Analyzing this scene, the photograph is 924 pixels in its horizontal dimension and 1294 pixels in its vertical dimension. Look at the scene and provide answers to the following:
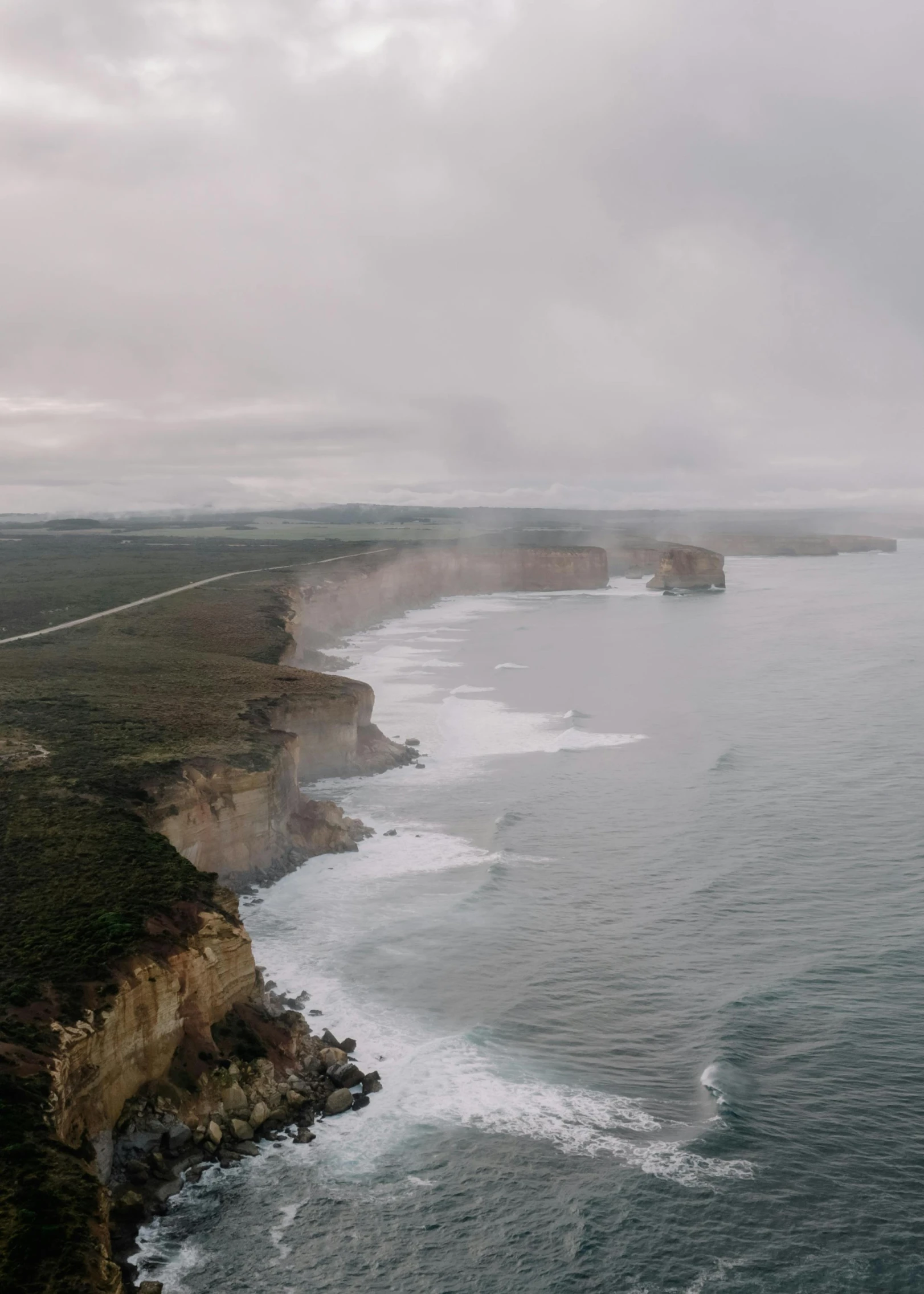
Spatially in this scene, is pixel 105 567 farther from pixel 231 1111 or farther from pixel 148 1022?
pixel 231 1111

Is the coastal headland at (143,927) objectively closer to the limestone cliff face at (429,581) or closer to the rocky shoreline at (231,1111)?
the rocky shoreline at (231,1111)

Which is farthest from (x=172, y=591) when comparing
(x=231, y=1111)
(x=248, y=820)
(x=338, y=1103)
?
(x=231, y=1111)

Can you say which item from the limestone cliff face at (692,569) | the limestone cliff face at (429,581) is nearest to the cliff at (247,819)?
the limestone cliff face at (429,581)

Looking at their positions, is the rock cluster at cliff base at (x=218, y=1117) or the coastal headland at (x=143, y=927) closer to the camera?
the coastal headland at (x=143, y=927)

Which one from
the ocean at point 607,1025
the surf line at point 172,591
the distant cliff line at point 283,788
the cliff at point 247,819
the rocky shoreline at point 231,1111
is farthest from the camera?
the surf line at point 172,591

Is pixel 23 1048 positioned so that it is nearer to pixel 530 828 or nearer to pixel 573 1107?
pixel 573 1107
